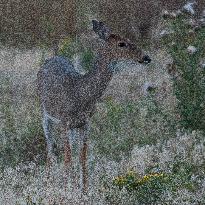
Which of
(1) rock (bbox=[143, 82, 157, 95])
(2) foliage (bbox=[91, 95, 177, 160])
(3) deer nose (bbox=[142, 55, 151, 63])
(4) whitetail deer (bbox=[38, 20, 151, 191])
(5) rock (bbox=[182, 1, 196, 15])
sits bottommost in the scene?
(5) rock (bbox=[182, 1, 196, 15])

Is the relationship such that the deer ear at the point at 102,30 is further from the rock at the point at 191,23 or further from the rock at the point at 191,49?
the rock at the point at 191,23

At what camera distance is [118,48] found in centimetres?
954

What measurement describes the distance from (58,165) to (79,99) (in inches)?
58.2

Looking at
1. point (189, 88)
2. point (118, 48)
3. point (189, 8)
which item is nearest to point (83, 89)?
point (118, 48)

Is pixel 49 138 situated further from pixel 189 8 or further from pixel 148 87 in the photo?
pixel 189 8

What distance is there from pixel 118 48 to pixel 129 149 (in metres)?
2.81

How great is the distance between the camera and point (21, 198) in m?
9.23

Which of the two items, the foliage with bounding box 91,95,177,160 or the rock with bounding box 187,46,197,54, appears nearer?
the foliage with bounding box 91,95,177,160

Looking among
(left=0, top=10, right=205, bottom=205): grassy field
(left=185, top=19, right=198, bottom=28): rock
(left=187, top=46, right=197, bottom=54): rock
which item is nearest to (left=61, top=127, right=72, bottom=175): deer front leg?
(left=0, top=10, right=205, bottom=205): grassy field

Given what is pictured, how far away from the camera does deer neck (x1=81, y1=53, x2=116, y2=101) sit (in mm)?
9594

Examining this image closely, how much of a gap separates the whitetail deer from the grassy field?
0.69 metres

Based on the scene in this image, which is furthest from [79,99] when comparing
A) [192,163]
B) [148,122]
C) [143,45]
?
[143,45]

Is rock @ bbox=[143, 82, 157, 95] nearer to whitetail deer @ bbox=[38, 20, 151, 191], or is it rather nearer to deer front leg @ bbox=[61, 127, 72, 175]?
whitetail deer @ bbox=[38, 20, 151, 191]

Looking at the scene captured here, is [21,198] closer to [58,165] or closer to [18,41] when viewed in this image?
[58,165]
